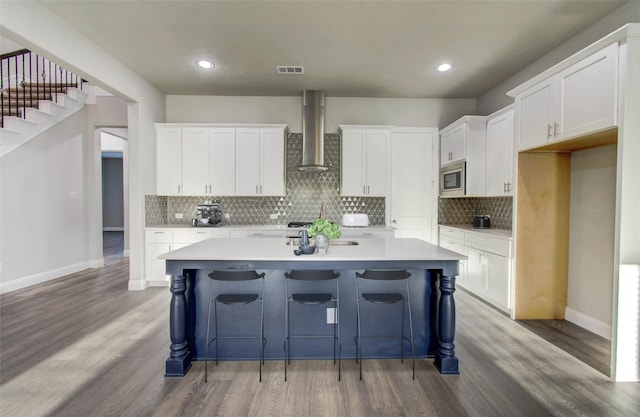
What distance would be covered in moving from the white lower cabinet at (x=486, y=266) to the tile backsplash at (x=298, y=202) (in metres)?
1.41

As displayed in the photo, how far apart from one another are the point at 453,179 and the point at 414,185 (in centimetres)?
65

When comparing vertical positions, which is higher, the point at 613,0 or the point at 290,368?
the point at 613,0

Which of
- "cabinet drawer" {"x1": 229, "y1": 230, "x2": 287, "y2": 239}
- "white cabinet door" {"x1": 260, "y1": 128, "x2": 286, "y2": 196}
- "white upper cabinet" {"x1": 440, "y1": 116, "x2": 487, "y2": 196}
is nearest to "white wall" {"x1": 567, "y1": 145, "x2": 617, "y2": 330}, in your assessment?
"white upper cabinet" {"x1": 440, "y1": 116, "x2": 487, "y2": 196}

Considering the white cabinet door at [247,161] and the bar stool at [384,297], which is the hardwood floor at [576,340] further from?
the white cabinet door at [247,161]

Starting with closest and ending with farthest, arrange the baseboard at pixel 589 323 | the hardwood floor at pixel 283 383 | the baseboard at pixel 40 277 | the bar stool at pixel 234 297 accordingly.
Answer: the hardwood floor at pixel 283 383
the bar stool at pixel 234 297
the baseboard at pixel 589 323
the baseboard at pixel 40 277

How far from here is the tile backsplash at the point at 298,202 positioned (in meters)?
5.03

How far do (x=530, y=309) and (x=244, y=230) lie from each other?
150 inches

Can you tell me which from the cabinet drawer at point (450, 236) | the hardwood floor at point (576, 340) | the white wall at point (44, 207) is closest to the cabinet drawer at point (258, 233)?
the cabinet drawer at point (450, 236)

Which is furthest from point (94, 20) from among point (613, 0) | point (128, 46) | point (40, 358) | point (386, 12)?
point (613, 0)

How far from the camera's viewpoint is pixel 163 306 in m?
3.64

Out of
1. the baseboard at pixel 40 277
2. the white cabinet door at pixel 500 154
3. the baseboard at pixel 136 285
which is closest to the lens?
the white cabinet door at pixel 500 154

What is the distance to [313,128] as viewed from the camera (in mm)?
4625

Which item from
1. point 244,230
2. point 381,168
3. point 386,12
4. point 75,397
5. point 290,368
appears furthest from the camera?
point 381,168

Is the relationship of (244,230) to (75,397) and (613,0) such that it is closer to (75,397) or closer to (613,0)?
(75,397)
